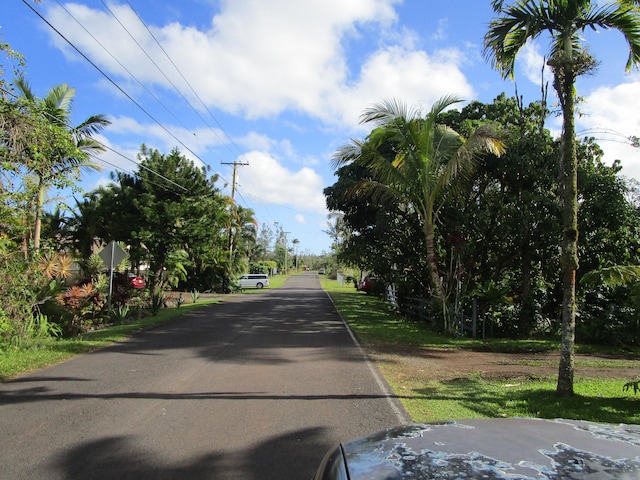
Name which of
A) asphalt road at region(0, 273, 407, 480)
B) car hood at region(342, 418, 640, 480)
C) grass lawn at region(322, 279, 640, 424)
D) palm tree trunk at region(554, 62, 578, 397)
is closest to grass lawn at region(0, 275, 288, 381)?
asphalt road at region(0, 273, 407, 480)

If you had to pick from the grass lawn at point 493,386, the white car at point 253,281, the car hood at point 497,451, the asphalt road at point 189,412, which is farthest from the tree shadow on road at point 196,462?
the white car at point 253,281

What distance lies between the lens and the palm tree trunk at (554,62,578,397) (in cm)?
686

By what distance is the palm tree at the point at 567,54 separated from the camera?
6.95 meters

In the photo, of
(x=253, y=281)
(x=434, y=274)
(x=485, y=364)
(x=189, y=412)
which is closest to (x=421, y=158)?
(x=434, y=274)

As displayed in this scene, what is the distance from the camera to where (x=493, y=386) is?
784cm

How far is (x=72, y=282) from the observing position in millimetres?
17859

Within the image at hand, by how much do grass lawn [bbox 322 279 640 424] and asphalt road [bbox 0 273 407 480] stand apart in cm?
55

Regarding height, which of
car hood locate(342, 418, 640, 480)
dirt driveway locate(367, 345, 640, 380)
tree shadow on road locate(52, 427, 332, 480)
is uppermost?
car hood locate(342, 418, 640, 480)

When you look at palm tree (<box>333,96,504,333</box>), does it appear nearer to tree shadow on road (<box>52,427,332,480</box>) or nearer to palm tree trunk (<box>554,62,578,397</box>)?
palm tree trunk (<box>554,62,578,397</box>)

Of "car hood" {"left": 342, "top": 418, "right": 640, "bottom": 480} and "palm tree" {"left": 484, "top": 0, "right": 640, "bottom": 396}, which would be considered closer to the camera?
"car hood" {"left": 342, "top": 418, "right": 640, "bottom": 480}

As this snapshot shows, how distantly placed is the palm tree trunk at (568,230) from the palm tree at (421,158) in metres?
5.86

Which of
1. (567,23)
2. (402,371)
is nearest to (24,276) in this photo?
(402,371)

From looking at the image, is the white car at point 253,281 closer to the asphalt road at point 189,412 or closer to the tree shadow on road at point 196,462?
the asphalt road at point 189,412

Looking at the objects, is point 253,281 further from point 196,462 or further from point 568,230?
point 196,462
